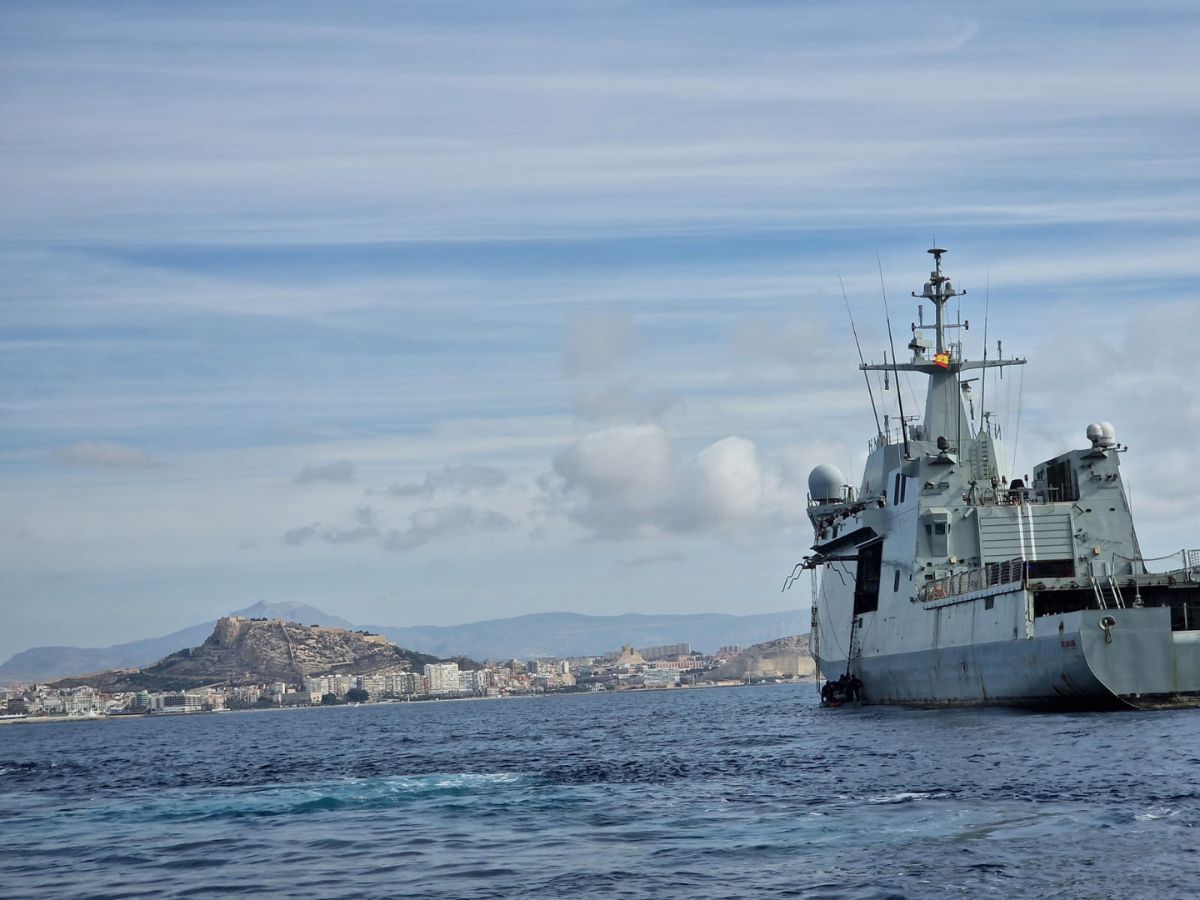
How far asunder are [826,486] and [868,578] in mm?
7577

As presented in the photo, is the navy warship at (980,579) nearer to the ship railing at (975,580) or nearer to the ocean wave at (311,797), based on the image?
the ship railing at (975,580)

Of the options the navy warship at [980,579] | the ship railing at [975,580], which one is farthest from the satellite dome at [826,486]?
the ship railing at [975,580]

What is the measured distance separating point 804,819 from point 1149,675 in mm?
17903

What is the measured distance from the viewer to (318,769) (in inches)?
1710

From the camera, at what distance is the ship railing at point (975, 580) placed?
4328 centimetres

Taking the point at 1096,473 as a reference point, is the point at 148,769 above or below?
below

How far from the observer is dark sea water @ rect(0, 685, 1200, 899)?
19.6m

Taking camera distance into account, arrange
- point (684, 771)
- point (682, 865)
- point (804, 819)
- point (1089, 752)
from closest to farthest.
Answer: point (682, 865) → point (804, 819) → point (1089, 752) → point (684, 771)

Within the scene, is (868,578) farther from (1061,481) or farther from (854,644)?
(1061,481)

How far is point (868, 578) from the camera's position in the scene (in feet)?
196

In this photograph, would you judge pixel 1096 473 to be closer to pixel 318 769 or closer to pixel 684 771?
pixel 684 771

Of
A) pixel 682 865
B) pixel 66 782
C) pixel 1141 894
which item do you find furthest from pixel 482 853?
pixel 66 782

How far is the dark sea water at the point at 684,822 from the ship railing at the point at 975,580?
A: 4.22m

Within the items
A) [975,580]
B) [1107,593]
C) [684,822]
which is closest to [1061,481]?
[975,580]
